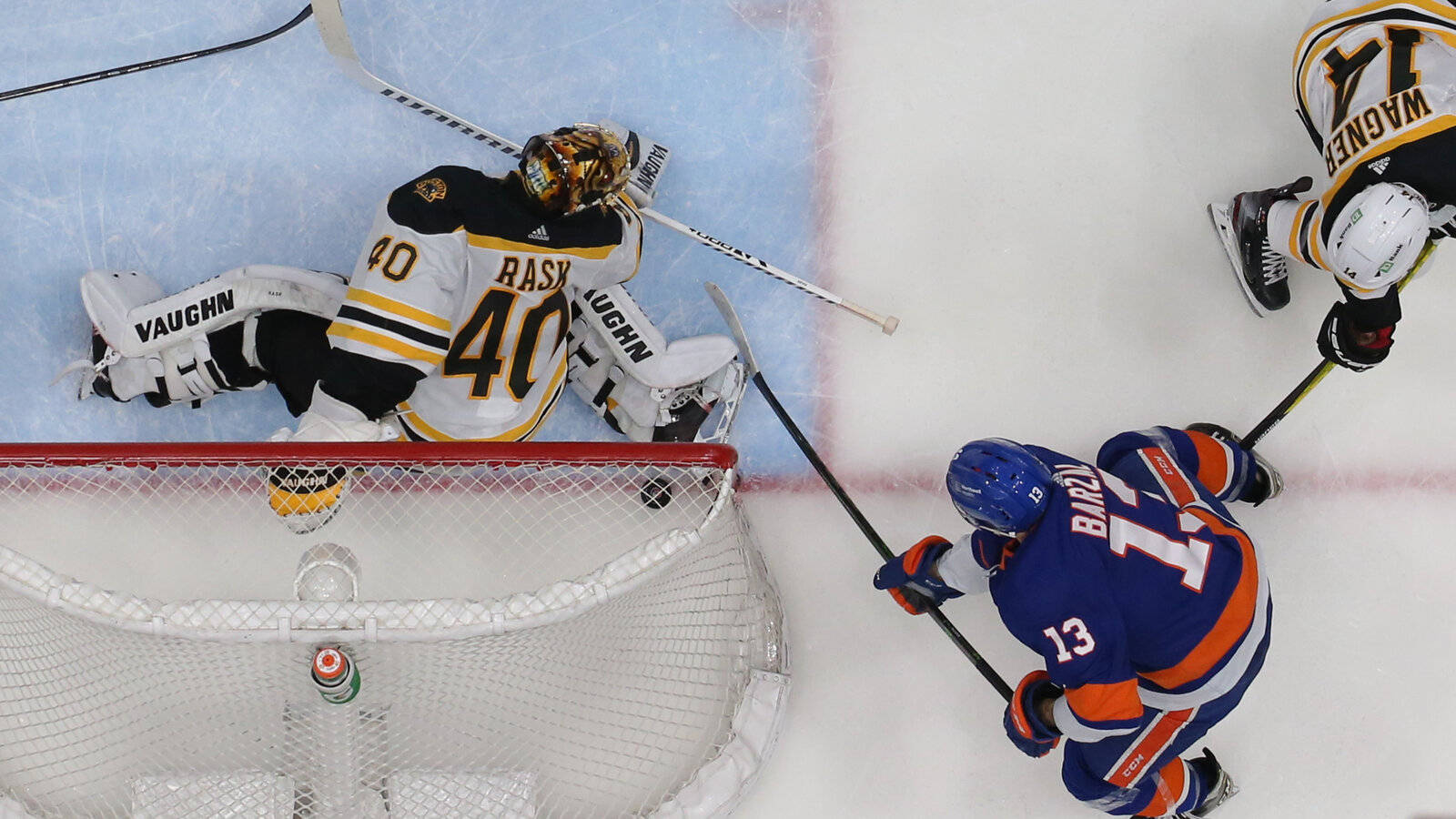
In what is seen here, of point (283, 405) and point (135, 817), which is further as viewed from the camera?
point (283, 405)

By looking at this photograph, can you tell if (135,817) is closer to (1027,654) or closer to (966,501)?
(966,501)

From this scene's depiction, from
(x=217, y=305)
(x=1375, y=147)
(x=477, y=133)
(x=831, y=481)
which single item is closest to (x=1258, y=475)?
(x=1375, y=147)

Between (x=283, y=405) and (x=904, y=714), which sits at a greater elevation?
(x=283, y=405)

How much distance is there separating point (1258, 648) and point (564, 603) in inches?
56.6

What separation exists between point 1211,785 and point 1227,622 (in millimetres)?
644

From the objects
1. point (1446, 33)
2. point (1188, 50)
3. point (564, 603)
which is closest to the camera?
point (564, 603)

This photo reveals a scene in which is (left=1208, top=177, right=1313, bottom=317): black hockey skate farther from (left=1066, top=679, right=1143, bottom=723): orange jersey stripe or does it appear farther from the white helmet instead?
(left=1066, top=679, right=1143, bottom=723): orange jersey stripe

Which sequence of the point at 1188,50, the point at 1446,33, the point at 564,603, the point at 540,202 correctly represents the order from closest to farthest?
the point at 564,603
the point at 540,202
the point at 1446,33
the point at 1188,50

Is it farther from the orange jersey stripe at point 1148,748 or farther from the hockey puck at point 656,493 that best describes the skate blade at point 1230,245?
the hockey puck at point 656,493

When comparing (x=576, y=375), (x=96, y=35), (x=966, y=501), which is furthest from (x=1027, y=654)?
(x=96, y=35)

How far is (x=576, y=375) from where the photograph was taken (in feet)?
9.10

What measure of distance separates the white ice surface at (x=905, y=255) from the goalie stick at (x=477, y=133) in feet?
0.33

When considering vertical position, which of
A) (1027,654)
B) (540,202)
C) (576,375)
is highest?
(540,202)

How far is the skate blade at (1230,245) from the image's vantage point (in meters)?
2.92
